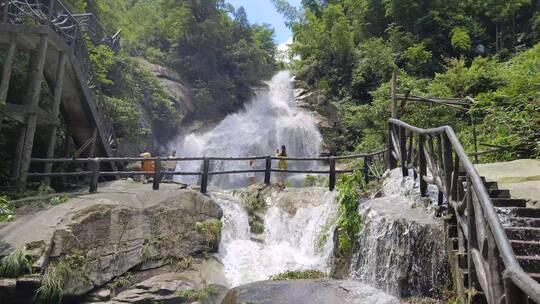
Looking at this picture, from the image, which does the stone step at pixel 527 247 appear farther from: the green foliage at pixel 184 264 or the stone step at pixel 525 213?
the green foliage at pixel 184 264

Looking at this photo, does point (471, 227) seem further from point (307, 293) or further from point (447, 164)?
point (307, 293)

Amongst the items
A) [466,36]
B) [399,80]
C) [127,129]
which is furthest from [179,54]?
[466,36]

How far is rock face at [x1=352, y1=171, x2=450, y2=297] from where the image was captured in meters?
5.83

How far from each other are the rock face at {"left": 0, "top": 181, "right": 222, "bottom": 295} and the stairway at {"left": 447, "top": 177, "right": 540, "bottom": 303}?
5456 mm

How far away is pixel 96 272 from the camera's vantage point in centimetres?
730

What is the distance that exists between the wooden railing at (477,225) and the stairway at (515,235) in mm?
197

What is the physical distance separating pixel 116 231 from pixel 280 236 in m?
4.16

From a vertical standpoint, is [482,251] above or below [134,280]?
above

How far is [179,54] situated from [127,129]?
1254 centimetres

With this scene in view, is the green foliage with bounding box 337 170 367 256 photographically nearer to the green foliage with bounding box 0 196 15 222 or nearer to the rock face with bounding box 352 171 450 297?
the rock face with bounding box 352 171 450 297

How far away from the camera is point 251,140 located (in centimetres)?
2238

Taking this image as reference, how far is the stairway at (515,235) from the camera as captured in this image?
4272mm

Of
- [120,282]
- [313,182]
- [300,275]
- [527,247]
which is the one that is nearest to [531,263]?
[527,247]

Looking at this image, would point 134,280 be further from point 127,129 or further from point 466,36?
point 466,36
